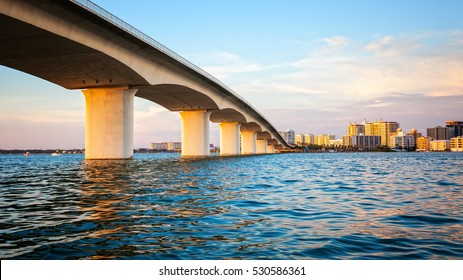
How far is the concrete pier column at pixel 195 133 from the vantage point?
64875 millimetres

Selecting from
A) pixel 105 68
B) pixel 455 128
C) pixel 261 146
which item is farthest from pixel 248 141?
pixel 455 128

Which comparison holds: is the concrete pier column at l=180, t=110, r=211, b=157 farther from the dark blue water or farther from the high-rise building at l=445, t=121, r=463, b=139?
the high-rise building at l=445, t=121, r=463, b=139

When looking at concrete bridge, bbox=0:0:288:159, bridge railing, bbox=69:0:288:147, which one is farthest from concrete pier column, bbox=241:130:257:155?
bridge railing, bbox=69:0:288:147

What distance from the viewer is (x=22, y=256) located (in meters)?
5.91

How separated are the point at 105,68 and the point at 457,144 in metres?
183

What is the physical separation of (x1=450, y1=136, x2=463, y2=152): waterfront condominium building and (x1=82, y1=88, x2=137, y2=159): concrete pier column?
173 m

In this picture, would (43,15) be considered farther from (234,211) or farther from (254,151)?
(254,151)

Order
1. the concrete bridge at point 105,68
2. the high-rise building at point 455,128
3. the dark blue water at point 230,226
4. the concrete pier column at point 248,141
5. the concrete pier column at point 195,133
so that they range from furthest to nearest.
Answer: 1. the high-rise building at point 455,128
2. the concrete pier column at point 248,141
3. the concrete pier column at point 195,133
4. the concrete bridge at point 105,68
5. the dark blue water at point 230,226

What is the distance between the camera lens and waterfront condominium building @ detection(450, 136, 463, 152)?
176250 mm

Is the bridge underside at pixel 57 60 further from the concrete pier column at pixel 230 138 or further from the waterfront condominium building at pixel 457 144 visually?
the waterfront condominium building at pixel 457 144

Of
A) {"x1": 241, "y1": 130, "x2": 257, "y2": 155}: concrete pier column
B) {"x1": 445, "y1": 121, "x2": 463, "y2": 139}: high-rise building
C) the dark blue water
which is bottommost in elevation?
the dark blue water

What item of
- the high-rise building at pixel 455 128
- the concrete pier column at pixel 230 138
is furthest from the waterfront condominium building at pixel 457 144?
the concrete pier column at pixel 230 138

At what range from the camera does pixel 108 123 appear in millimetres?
42219

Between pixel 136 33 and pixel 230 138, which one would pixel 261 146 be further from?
pixel 136 33
